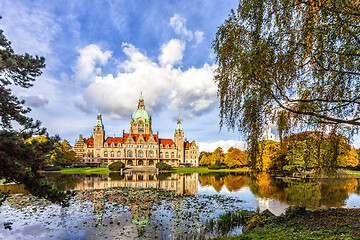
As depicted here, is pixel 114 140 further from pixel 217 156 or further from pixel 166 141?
pixel 217 156

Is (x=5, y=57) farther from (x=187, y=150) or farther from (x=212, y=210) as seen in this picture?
(x=187, y=150)

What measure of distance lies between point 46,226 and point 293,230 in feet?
37.8

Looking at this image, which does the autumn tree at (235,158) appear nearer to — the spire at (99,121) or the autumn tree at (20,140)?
the spire at (99,121)

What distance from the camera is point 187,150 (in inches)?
3371

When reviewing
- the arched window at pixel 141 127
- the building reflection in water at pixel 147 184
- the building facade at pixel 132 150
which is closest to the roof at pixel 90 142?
the building facade at pixel 132 150

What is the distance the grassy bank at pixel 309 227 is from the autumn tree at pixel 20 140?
688 cm

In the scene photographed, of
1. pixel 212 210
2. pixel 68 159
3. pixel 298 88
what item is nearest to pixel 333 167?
pixel 298 88

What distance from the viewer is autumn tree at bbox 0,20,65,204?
553 centimetres

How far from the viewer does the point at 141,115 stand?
291ft

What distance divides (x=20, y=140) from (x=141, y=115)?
3299 inches

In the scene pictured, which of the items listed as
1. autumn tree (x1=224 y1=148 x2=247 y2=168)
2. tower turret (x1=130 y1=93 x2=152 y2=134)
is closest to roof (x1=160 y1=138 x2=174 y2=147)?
tower turret (x1=130 y1=93 x2=152 y2=134)

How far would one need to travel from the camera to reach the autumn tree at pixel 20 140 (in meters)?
5.53

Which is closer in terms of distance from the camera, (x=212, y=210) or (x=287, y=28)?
(x=287, y=28)

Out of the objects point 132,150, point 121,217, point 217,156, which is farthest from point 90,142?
point 121,217
